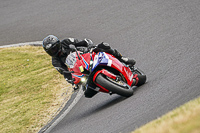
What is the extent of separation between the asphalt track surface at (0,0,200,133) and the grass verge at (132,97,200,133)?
2.59 feet

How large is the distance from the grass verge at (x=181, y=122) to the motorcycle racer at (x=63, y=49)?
339 cm

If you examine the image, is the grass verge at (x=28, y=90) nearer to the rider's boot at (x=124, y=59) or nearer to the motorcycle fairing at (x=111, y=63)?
the rider's boot at (x=124, y=59)

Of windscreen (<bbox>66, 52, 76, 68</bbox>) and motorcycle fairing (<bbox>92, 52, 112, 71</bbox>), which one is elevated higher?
motorcycle fairing (<bbox>92, 52, 112, 71</bbox>)

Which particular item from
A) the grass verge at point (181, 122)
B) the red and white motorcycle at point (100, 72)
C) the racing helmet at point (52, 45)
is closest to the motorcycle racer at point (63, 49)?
the racing helmet at point (52, 45)

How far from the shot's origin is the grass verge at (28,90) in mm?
9312

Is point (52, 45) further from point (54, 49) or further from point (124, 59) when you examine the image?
point (124, 59)

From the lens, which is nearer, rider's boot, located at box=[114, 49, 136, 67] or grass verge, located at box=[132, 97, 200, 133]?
grass verge, located at box=[132, 97, 200, 133]

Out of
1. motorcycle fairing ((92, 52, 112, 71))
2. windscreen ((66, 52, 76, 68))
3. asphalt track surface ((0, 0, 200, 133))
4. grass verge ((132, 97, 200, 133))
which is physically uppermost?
grass verge ((132, 97, 200, 133))

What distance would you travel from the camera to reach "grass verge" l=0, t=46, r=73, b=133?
9312 mm

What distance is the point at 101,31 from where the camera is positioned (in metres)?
13.1

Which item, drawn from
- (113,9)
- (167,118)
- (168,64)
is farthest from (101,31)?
(167,118)

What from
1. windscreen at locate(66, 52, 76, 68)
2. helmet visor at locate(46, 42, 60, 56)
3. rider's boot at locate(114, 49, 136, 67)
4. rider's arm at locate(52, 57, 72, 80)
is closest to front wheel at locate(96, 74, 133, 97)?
windscreen at locate(66, 52, 76, 68)

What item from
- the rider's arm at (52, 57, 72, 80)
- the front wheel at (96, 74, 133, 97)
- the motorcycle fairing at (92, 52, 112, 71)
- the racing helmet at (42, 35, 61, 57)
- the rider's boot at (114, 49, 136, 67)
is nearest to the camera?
the front wheel at (96, 74, 133, 97)

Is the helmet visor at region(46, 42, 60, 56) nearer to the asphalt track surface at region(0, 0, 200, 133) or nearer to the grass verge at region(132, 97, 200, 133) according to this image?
the asphalt track surface at region(0, 0, 200, 133)
